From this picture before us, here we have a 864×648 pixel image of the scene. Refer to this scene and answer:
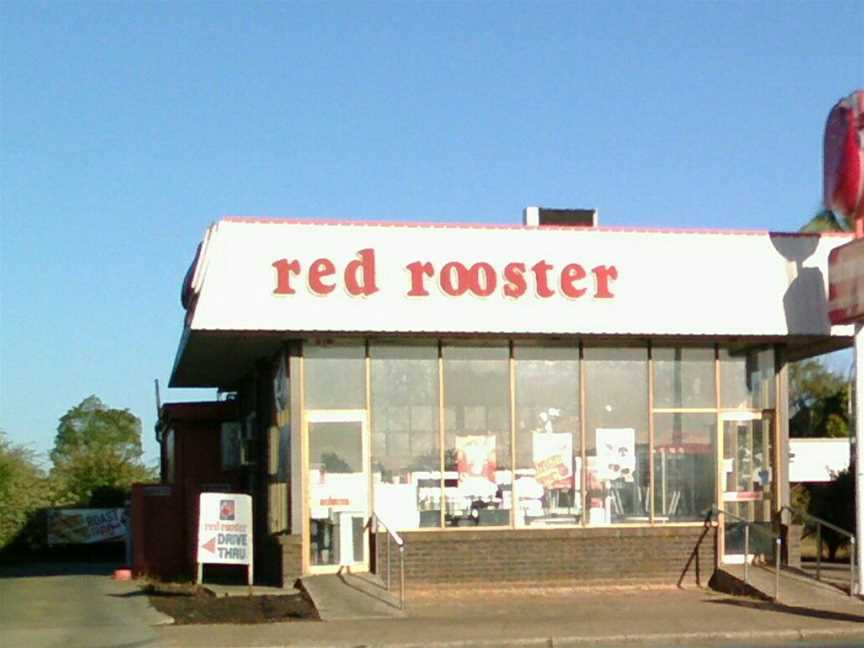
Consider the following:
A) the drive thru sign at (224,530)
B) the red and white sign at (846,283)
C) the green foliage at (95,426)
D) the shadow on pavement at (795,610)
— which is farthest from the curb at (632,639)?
the green foliage at (95,426)

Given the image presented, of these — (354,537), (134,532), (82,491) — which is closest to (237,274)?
(354,537)

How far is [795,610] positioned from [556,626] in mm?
3690

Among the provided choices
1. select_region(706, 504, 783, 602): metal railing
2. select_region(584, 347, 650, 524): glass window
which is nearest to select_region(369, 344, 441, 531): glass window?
select_region(584, 347, 650, 524): glass window

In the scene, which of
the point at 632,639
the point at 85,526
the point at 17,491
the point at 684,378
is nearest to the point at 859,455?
the point at 684,378

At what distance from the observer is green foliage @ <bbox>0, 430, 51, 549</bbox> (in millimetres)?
32219

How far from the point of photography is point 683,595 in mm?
21297

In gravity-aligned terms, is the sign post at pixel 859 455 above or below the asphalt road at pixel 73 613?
above

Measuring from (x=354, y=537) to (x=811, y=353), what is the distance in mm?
8587

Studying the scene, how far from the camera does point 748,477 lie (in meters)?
23.0

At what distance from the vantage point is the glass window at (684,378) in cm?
2253

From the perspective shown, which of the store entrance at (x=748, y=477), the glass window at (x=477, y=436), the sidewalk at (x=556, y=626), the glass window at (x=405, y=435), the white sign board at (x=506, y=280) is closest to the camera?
the sidewalk at (x=556, y=626)

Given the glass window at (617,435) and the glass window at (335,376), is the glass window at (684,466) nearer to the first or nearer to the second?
the glass window at (617,435)

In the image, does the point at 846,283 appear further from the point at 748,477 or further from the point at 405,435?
the point at 405,435

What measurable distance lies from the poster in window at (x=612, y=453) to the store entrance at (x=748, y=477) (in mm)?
1622
